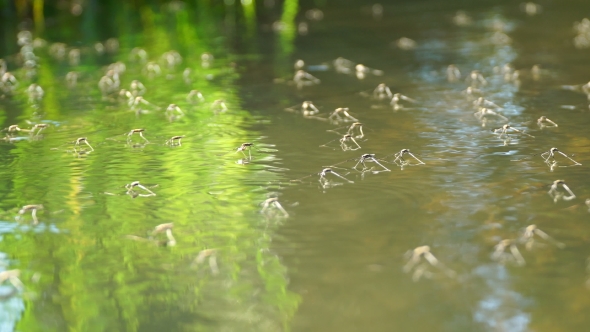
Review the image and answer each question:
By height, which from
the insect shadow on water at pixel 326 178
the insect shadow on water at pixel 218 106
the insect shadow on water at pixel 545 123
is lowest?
the insect shadow on water at pixel 218 106

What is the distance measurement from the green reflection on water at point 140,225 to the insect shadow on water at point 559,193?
162 centimetres

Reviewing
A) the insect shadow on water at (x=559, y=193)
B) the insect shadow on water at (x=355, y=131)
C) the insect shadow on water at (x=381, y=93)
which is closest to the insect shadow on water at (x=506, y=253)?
the insect shadow on water at (x=559, y=193)

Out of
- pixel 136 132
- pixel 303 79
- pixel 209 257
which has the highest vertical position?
pixel 209 257

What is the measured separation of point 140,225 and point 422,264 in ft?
5.23

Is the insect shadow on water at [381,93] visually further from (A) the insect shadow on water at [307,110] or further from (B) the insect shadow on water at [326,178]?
(B) the insect shadow on water at [326,178]

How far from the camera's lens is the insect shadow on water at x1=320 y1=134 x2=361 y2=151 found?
5621 millimetres

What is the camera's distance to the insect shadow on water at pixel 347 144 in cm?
562

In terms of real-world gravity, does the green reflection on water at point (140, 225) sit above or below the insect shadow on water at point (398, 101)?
above

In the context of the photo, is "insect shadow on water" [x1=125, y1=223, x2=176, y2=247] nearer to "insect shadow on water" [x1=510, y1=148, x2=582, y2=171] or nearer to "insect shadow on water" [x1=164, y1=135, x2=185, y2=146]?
"insect shadow on water" [x1=164, y1=135, x2=185, y2=146]

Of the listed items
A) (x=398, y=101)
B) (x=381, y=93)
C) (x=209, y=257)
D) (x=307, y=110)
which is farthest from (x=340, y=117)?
(x=209, y=257)

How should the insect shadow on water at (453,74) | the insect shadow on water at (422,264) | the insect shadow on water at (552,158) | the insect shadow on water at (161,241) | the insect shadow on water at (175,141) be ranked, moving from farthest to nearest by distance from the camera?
the insect shadow on water at (453,74)
the insect shadow on water at (175,141)
the insect shadow on water at (552,158)
the insect shadow on water at (161,241)
the insect shadow on water at (422,264)

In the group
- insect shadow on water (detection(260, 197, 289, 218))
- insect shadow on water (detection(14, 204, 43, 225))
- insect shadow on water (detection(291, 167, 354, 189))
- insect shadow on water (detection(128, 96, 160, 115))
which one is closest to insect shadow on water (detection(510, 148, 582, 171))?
insect shadow on water (detection(291, 167, 354, 189))

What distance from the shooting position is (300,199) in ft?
15.0

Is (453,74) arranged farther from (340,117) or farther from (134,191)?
(134,191)
